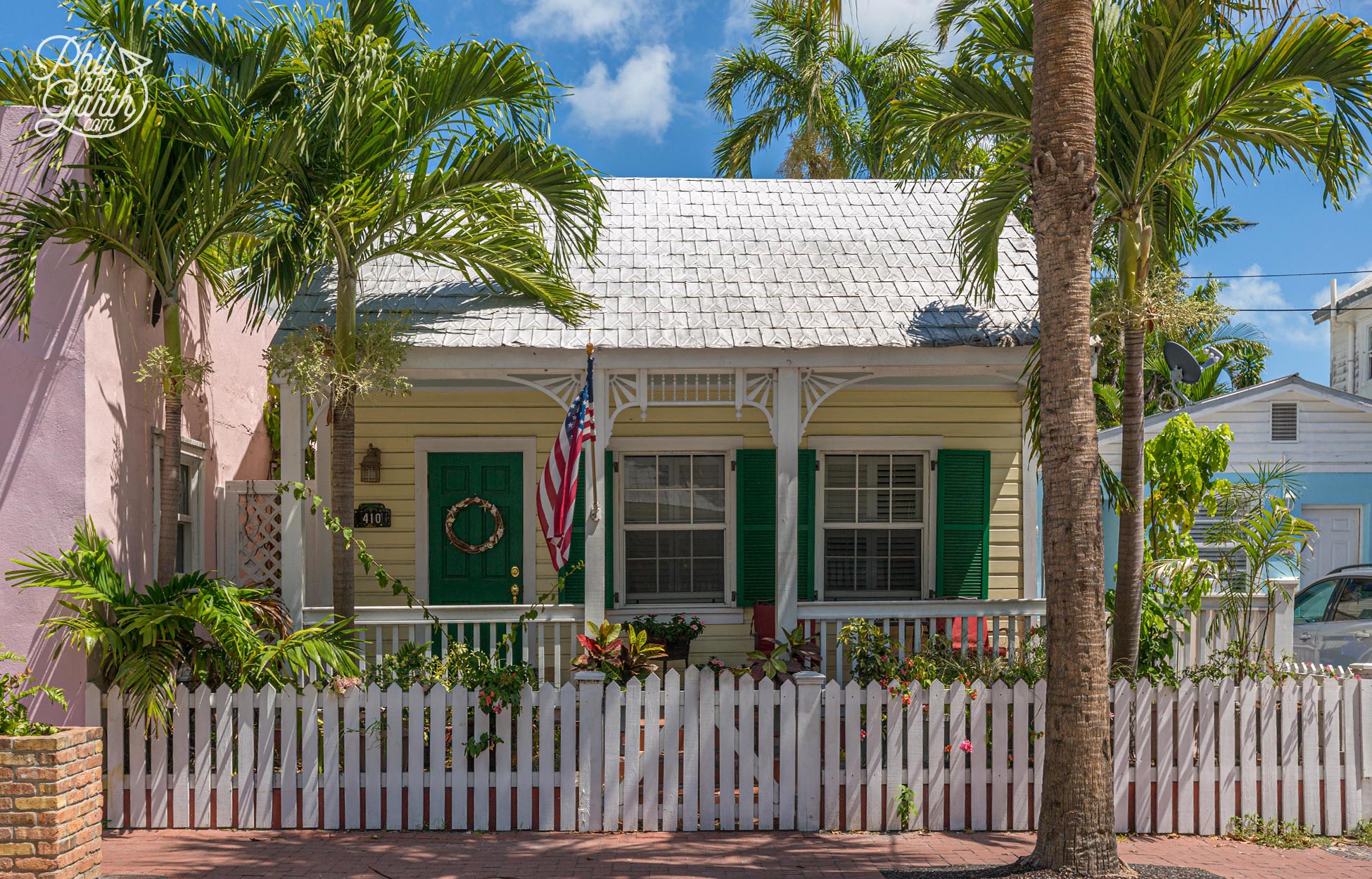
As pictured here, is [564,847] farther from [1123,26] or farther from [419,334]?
[1123,26]

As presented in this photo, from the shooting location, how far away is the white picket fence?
6.34 meters

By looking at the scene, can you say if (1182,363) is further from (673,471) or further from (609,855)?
(609,855)

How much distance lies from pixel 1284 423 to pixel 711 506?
826cm

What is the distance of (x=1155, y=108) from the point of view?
6.99 m

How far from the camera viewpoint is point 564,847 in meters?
6.06

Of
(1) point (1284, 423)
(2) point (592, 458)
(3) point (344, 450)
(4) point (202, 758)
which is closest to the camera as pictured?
(4) point (202, 758)

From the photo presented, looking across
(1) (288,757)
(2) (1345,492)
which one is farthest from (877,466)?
(2) (1345,492)

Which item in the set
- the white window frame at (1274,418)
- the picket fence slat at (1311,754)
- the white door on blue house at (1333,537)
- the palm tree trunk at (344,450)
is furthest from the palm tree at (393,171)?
the white door on blue house at (1333,537)

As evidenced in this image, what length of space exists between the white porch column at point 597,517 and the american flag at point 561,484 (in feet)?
2.03

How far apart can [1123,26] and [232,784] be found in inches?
301

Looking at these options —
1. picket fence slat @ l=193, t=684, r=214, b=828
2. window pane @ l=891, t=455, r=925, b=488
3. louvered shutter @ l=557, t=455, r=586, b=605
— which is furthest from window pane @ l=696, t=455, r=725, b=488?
picket fence slat @ l=193, t=684, r=214, b=828

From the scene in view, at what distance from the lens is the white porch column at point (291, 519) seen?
7.76m

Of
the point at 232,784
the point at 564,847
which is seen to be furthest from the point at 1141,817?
the point at 232,784

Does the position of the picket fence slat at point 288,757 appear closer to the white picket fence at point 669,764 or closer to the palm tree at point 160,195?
the white picket fence at point 669,764
